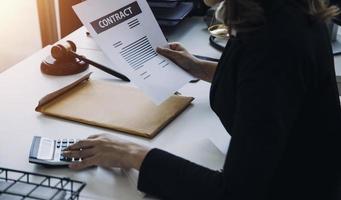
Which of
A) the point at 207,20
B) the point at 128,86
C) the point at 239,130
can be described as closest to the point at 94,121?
the point at 128,86

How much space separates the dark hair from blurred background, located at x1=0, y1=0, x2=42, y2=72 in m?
2.09

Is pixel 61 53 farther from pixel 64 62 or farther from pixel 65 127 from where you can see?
pixel 65 127

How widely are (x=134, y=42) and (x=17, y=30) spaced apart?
173 centimetres

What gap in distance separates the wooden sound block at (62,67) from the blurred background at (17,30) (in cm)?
127

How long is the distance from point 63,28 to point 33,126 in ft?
5.40

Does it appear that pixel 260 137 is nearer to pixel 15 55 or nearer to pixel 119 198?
pixel 119 198

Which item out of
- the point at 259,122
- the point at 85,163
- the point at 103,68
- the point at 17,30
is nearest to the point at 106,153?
the point at 85,163

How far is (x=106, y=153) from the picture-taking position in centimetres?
108

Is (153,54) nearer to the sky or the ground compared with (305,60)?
nearer to the ground

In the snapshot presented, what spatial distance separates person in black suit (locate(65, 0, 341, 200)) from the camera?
867 millimetres

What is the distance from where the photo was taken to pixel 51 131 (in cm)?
126

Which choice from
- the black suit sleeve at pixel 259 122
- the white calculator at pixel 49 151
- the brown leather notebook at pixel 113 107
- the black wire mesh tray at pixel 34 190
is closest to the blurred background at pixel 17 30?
the brown leather notebook at pixel 113 107

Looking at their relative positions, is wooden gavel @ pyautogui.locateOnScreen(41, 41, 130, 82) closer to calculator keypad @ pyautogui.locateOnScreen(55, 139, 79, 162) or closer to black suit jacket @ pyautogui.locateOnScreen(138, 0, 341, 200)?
calculator keypad @ pyautogui.locateOnScreen(55, 139, 79, 162)

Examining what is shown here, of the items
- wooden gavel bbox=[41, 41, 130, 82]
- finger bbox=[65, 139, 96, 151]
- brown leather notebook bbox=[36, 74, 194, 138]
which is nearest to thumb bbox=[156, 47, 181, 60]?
brown leather notebook bbox=[36, 74, 194, 138]
